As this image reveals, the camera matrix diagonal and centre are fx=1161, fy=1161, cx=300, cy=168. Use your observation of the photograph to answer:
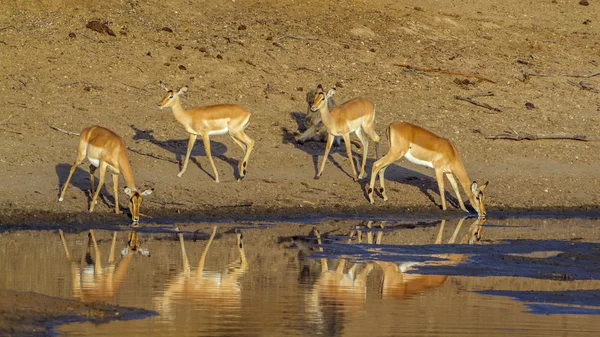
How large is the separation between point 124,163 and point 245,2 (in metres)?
10.7

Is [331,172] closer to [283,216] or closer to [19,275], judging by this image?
[283,216]

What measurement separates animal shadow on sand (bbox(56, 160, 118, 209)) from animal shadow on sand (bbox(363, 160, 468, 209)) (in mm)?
3968

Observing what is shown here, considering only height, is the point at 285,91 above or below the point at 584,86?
below

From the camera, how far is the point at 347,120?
1886 centimetres

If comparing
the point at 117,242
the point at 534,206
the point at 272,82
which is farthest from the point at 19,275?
the point at 272,82

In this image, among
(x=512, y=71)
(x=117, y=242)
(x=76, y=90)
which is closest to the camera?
(x=117, y=242)

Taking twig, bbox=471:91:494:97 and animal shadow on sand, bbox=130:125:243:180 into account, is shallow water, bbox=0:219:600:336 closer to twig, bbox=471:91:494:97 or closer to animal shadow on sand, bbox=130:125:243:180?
animal shadow on sand, bbox=130:125:243:180

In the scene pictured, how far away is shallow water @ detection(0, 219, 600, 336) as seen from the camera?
32.6ft

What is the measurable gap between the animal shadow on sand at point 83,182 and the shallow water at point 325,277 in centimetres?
155

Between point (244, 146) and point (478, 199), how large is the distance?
383cm

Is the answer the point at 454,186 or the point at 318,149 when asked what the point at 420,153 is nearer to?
the point at 454,186

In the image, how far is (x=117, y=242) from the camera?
46.3 feet

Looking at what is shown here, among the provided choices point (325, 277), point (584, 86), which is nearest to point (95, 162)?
point (325, 277)

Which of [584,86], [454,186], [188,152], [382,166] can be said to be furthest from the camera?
[584,86]
